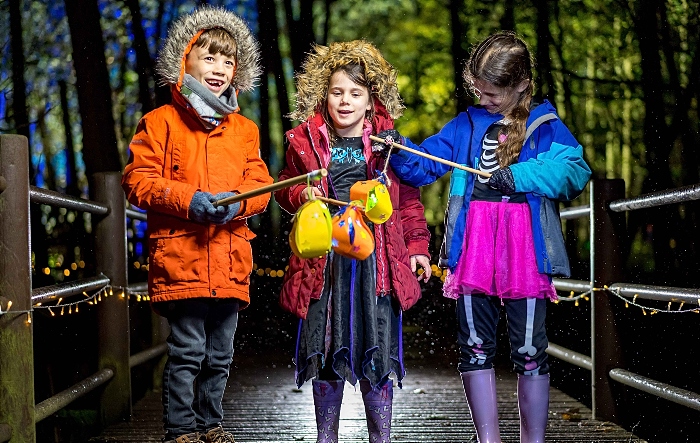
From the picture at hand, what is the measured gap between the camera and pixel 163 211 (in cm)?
271

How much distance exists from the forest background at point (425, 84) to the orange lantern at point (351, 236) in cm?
669

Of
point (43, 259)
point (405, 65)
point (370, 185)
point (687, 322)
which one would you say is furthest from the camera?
point (405, 65)

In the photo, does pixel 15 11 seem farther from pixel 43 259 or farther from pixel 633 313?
pixel 633 313

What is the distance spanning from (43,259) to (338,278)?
684 cm

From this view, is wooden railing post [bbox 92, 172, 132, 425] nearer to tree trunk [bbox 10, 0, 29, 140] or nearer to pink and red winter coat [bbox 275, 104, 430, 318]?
pink and red winter coat [bbox 275, 104, 430, 318]

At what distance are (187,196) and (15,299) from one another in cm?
53

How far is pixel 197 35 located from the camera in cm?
291

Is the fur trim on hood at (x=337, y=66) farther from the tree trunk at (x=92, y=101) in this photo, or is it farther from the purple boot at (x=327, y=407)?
the tree trunk at (x=92, y=101)

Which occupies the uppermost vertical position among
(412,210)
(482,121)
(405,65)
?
(405,65)

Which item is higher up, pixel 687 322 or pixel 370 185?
pixel 370 185

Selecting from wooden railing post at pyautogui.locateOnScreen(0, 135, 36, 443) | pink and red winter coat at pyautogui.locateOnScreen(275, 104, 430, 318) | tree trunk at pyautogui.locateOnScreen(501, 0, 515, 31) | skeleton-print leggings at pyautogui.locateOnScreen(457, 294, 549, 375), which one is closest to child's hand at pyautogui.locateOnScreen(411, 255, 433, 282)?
pink and red winter coat at pyautogui.locateOnScreen(275, 104, 430, 318)

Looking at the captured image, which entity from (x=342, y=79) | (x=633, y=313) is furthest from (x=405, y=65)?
(x=342, y=79)

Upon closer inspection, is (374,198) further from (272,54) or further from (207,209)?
(272,54)

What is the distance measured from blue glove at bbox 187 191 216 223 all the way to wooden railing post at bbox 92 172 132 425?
4.44ft
